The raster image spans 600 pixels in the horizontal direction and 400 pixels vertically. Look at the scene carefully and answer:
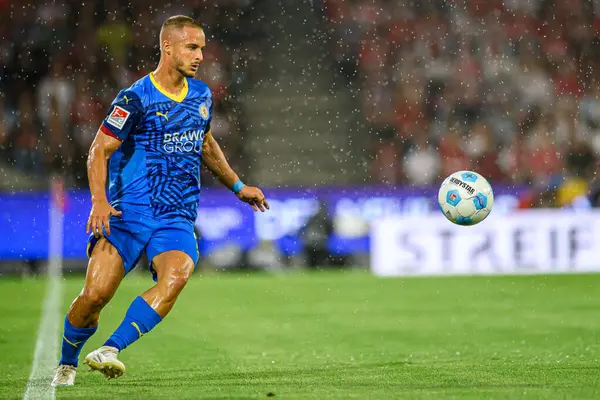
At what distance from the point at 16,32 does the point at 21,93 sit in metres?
1.66

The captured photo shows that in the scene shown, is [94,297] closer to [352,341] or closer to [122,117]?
[122,117]

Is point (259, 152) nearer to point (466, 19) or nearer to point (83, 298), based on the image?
point (466, 19)

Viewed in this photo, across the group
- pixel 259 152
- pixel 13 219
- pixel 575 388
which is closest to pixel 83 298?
pixel 575 388

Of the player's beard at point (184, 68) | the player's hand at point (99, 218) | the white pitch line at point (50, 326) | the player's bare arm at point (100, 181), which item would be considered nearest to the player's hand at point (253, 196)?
the player's beard at point (184, 68)

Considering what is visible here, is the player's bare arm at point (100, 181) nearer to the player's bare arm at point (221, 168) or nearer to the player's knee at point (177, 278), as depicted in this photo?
the player's knee at point (177, 278)

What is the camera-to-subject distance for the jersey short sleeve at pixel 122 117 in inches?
227

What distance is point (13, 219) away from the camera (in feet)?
54.5

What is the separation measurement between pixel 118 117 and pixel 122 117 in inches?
0.9

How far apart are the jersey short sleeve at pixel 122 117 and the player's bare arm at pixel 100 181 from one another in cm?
4

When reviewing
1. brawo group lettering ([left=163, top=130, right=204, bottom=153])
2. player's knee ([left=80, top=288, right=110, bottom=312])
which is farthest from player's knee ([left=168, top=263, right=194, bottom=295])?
brawo group lettering ([left=163, top=130, right=204, bottom=153])

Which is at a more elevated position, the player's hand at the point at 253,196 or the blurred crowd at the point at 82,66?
the blurred crowd at the point at 82,66

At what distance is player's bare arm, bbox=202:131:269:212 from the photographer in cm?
641

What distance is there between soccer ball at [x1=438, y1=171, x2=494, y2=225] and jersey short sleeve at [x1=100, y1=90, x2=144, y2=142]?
8.09 ft

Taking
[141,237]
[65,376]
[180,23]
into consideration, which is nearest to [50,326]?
[65,376]
